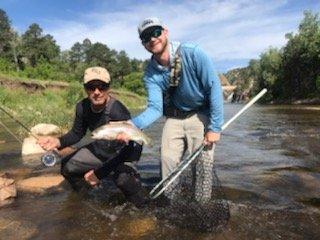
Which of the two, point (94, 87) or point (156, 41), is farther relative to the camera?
point (94, 87)

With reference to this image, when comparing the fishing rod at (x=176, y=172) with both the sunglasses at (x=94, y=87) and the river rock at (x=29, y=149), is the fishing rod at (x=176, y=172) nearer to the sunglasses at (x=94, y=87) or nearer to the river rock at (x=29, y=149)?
the sunglasses at (x=94, y=87)

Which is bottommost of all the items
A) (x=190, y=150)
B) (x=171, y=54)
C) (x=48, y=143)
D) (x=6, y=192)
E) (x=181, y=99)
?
(x=6, y=192)

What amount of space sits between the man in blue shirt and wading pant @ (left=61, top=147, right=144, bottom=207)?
0.52m

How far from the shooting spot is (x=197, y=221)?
622 centimetres

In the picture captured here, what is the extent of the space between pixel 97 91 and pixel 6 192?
8.45 ft

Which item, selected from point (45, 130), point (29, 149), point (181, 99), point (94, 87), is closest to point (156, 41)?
point (181, 99)

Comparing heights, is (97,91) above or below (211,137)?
above

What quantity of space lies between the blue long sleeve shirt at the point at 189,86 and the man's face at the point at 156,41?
6.9 inches

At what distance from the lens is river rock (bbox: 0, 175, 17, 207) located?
24.3ft

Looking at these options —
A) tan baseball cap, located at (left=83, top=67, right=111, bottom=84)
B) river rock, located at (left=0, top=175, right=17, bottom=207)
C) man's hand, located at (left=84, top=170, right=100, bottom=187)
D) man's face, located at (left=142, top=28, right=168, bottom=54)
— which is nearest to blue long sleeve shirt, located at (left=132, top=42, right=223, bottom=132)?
man's face, located at (left=142, top=28, right=168, bottom=54)

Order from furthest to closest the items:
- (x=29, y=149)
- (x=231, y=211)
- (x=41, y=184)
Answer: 1. (x=29, y=149)
2. (x=41, y=184)
3. (x=231, y=211)

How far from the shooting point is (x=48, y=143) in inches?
261

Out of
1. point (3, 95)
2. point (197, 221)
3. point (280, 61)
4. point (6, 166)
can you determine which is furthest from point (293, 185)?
point (280, 61)

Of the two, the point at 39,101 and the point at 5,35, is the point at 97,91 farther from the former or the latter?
the point at 5,35
